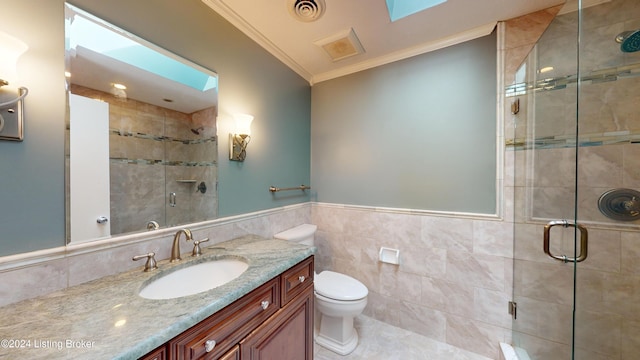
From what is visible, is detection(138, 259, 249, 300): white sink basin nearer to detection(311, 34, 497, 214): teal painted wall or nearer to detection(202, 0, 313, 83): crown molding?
detection(311, 34, 497, 214): teal painted wall

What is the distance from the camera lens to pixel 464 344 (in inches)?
64.6

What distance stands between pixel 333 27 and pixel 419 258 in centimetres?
198

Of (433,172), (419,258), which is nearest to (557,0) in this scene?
(433,172)

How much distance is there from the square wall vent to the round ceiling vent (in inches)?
10.0

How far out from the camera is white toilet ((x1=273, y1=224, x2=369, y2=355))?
5.13 ft

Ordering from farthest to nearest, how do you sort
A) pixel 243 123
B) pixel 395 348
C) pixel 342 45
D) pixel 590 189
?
1. pixel 342 45
2. pixel 395 348
3. pixel 243 123
4. pixel 590 189

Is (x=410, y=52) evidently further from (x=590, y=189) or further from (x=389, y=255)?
(x=389, y=255)

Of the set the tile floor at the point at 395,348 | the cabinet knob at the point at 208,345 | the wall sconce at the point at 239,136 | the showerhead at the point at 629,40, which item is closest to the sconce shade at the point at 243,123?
the wall sconce at the point at 239,136

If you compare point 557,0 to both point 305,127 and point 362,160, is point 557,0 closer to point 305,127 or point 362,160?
point 362,160

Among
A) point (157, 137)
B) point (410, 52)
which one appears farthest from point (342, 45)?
point (157, 137)

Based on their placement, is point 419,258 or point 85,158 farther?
point 419,258

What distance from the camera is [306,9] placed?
142 centimetres

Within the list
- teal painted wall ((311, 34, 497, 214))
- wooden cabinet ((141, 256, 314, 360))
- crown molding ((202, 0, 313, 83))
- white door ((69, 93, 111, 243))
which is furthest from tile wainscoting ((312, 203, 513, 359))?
white door ((69, 93, 111, 243))

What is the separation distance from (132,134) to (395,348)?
2.24m
